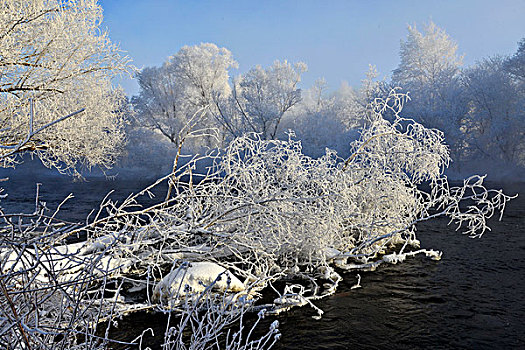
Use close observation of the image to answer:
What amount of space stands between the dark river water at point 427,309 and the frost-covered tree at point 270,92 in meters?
29.4

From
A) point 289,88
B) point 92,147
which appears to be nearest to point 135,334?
point 92,147

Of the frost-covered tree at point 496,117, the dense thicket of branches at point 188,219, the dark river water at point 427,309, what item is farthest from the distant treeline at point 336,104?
the dark river water at point 427,309

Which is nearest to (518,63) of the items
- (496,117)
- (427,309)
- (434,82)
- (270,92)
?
(496,117)

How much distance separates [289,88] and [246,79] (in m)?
4.34

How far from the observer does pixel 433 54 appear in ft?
132

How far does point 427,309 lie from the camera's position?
228 inches

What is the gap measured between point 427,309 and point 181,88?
37.0m

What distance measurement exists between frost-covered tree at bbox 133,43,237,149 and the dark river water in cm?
3229

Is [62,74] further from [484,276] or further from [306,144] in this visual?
[306,144]

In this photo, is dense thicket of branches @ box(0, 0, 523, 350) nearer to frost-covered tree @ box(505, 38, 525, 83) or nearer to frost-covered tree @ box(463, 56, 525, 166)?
frost-covered tree @ box(463, 56, 525, 166)

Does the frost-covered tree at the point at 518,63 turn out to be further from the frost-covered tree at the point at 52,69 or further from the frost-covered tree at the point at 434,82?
the frost-covered tree at the point at 52,69

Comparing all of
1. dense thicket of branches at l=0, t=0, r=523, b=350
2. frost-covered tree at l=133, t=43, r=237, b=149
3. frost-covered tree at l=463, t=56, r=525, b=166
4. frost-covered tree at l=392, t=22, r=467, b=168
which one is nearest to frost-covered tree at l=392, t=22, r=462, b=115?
frost-covered tree at l=392, t=22, r=467, b=168

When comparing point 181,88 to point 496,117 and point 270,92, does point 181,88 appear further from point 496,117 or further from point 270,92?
point 496,117

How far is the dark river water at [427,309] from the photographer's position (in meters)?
4.92
